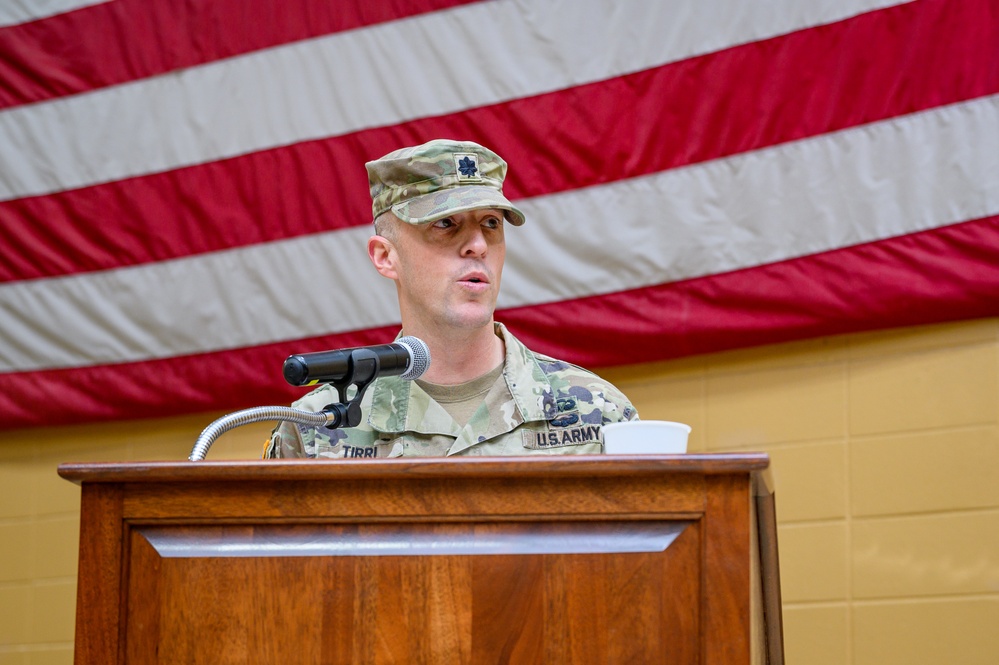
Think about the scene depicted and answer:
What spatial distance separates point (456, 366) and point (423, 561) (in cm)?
103

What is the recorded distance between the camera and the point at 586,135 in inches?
113

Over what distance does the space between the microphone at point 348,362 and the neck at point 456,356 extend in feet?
2.05

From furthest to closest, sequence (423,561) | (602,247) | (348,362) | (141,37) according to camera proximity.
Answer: (141,37)
(602,247)
(348,362)
(423,561)

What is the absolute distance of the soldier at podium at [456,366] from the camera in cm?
215

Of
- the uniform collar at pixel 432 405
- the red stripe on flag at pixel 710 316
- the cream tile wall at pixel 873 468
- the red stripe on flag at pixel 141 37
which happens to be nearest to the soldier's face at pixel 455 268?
the uniform collar at pixel 432 405

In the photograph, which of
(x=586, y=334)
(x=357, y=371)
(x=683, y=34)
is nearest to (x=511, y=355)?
(x=586, y=334)

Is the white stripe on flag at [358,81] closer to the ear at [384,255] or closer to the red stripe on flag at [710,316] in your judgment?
the red stripe on flag at [710,316]

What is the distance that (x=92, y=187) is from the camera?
3400mm

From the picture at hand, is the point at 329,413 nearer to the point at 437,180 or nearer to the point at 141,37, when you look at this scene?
the point at 437,180

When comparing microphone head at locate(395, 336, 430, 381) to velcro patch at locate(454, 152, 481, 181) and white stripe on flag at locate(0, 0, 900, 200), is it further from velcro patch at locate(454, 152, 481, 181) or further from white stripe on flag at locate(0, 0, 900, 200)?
white stripe on flag at locate(0, 0, 900, 200)

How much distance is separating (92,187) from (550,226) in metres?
1.37

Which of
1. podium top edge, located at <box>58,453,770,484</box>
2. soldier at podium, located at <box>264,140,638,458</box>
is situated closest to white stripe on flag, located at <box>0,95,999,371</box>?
soldier at podium, located at <box>264,140,638,458</box>

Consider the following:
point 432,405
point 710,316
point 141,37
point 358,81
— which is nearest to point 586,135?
point 710,316

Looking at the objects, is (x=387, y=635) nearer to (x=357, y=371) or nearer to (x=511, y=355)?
(x=357, y=371)
